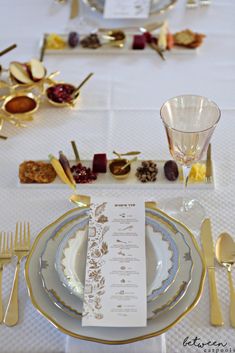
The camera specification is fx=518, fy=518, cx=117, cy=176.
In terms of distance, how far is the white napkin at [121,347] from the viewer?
0.68 m

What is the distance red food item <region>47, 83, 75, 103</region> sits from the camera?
1.09m

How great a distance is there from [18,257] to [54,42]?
0.64m

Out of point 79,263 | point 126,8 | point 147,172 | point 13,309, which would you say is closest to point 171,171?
point 147,172

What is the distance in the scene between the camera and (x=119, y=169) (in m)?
0.93

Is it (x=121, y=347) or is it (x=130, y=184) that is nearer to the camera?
(x=121, y=347)

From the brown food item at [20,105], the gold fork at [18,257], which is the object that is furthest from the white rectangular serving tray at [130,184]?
the brown food item at [20,105]

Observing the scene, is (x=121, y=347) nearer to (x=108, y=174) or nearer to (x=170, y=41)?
(x=108, y=174)

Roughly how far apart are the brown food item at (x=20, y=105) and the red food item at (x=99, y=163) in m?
0.23

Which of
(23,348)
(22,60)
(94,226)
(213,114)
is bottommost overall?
(23,348)

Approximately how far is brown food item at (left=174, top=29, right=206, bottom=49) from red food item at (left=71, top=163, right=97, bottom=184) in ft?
1.53

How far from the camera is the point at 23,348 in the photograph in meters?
0.70

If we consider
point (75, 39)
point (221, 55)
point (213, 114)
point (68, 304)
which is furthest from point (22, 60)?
point (68, 304)

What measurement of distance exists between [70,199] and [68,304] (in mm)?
238

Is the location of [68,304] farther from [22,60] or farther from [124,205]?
[22,60]
